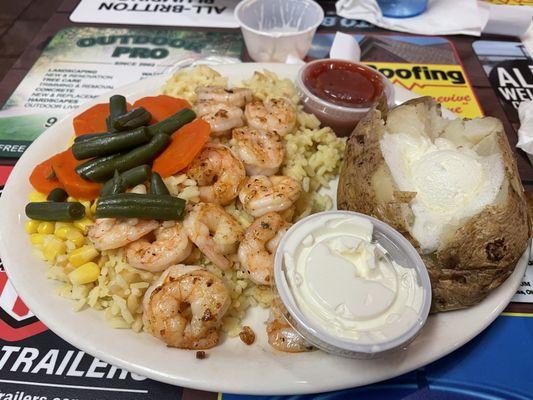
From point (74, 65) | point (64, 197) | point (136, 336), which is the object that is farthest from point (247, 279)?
point (74, 65)

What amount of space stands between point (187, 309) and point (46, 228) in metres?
0.83

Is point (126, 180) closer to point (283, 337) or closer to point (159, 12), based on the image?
point (283, 337)

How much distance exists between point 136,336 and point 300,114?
1.57 m

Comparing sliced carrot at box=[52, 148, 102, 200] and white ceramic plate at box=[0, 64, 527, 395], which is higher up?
sliced carrot at box=[52, 148, 102, 200]

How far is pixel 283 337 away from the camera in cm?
174

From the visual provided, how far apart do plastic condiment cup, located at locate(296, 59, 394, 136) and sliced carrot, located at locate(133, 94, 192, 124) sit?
716 mm

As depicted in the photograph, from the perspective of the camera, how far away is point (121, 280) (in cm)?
188

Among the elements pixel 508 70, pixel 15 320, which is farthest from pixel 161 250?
pixel 508 70

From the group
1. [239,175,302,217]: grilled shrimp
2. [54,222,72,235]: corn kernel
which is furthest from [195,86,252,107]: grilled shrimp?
[54,222,72,235]: corn kernel

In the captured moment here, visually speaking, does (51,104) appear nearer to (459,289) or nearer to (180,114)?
(180,114)

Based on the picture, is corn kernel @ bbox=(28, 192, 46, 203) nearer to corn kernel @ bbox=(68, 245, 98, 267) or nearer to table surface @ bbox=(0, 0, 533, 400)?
corn kernel @ bbox=(68, 245, 98, 267)

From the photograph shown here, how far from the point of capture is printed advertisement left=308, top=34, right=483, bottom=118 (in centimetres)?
321

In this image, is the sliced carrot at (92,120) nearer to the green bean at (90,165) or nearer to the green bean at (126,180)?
the green bean at (90,165)

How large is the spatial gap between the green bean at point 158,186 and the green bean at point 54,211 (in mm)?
363
